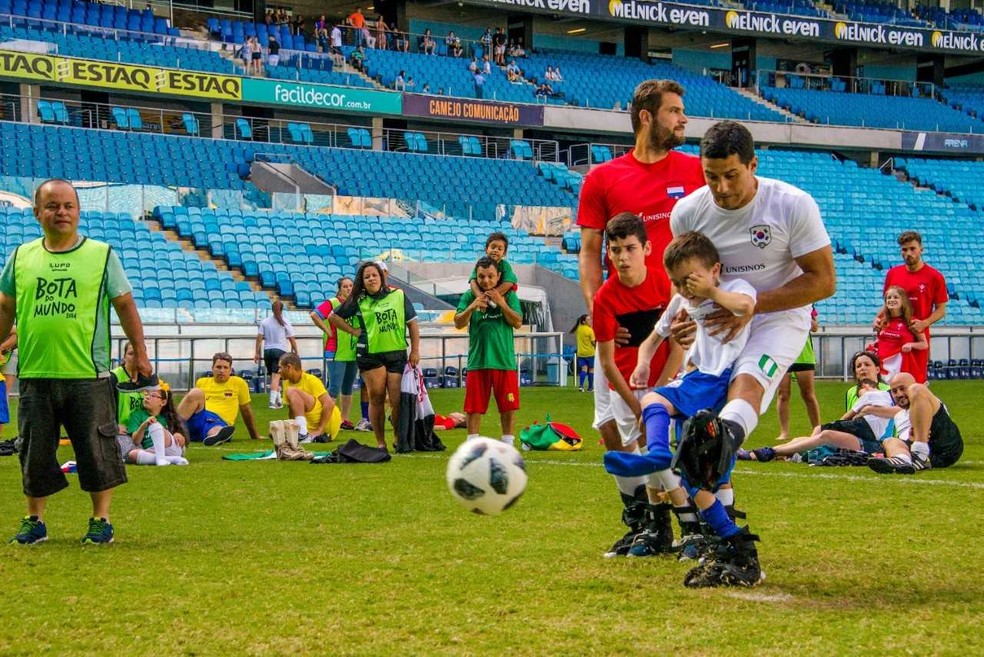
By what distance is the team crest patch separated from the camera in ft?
17.3

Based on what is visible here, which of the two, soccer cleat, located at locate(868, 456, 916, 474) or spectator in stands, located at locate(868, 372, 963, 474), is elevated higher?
spectator in stands, located at locate(868, 372, 963, 474)

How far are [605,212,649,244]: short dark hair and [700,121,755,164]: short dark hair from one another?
0.88m

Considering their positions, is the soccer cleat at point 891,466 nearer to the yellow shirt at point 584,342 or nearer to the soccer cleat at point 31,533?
the soccer cleat at point 31,533

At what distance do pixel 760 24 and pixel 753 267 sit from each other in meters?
46.7

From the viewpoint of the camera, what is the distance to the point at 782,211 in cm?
523

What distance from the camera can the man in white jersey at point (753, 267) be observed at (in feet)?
16.8

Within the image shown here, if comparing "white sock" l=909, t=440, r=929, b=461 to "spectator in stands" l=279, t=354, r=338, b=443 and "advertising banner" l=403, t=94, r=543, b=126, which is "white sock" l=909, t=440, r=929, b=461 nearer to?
"spectator in stands" l=279, t=354, r=338, b=443

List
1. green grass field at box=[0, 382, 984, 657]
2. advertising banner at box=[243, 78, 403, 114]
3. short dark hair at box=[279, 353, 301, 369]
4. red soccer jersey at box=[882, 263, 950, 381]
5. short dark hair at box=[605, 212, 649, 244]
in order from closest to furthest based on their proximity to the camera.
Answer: green grass field at box=[0, 382, 984, 657] < short dark hair at box=[605, 212, 649, 244] < red soccer jersey at box=[882, 263, 950, 381] < short dark hair at box=[279, 353, 301, 369] < advertising banner at box=[243, 78, 403, 114]

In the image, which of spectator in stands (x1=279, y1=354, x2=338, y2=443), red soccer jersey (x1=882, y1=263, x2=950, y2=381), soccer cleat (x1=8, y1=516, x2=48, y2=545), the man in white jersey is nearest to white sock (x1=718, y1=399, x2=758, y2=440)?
the man in white jersey

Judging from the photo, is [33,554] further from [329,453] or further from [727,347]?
[329,453]

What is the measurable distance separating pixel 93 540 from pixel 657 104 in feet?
11.9

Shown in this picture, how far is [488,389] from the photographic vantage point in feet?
40.2

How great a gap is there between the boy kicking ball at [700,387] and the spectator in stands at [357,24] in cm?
3806

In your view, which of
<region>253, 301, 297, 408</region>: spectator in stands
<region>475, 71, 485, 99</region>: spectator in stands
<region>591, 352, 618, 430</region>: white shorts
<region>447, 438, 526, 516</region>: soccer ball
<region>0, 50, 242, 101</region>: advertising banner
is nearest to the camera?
<region>447, 438, 526, 516</region>: soccer ball
